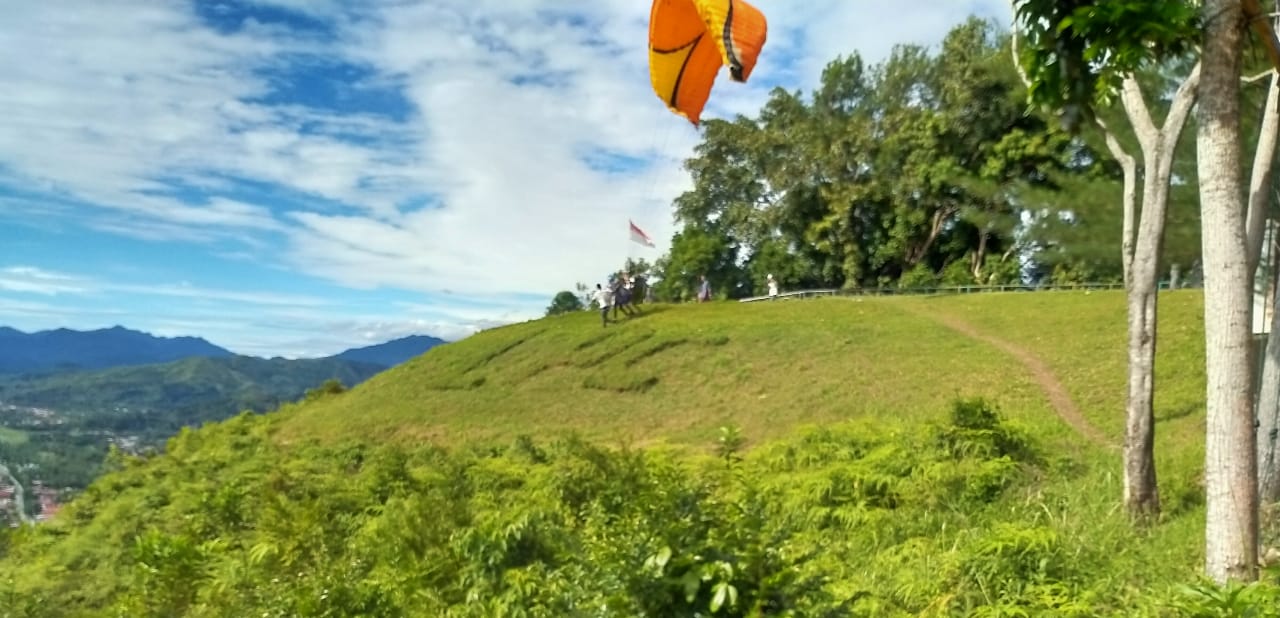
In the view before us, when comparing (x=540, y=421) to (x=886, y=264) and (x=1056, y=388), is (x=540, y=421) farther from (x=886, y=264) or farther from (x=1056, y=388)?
(x=886, y=264)

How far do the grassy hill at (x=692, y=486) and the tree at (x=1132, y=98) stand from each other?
604 millimetres

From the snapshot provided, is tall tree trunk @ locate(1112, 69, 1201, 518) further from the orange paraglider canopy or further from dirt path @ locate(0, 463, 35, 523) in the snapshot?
dirt path @ locate(0, 463, 35, 523)

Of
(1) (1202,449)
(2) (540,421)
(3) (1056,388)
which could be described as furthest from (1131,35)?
(2) (540,421)

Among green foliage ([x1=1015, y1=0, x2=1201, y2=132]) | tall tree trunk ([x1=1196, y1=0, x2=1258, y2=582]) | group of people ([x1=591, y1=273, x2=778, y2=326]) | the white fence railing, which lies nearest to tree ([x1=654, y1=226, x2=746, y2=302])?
the white fence railing

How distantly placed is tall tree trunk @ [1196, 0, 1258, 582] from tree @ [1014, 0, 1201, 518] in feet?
1.03

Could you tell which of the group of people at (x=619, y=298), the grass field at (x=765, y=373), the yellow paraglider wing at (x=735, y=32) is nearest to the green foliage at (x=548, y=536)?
the yellow paraglider wing at (x=735, y=32)

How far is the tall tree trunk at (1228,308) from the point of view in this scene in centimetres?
457

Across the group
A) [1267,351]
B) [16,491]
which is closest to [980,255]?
[1267,351]

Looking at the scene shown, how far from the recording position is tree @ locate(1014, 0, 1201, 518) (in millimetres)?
4781

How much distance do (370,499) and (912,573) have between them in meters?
6.95

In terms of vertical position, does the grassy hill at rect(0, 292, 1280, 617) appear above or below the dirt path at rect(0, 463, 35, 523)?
above

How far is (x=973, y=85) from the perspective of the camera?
A: 34844 mm

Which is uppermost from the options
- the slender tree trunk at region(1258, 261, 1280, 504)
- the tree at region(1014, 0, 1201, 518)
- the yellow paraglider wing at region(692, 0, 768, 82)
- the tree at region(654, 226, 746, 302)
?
the tree at region(654, 226, 746, 302)

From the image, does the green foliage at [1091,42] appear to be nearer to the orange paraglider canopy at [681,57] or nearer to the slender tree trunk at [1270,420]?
the slender tree trunk at [1270,420]
